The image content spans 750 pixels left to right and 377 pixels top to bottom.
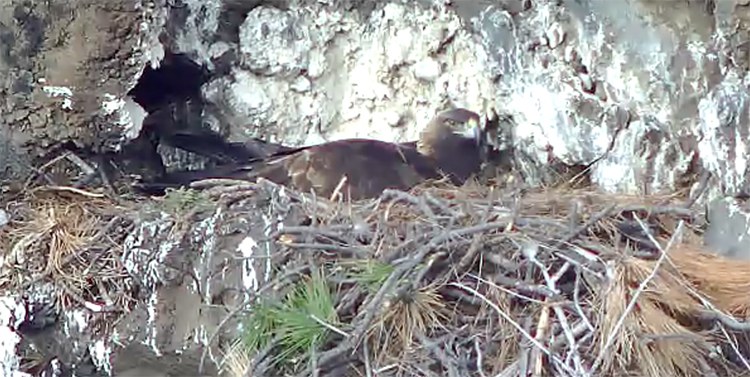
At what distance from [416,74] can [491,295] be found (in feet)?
4.42

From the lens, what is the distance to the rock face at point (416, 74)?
317cm

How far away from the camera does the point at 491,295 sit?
2748 mm

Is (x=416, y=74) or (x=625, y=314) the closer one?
(x=625, y=314)

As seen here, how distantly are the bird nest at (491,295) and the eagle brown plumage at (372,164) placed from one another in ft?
1.69

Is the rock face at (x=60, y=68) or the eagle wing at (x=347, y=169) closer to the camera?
the rock face at (x=60, y=68)

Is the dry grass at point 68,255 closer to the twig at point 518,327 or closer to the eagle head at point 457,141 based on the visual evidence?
the twig at point 518,327

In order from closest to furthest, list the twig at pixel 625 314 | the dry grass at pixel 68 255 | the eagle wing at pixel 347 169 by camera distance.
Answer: the twig at pixel 625 314 < the dry grass at pixel 68 255 < the eagle wing at pixel 347 169

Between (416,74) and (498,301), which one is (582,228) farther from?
(416,74)

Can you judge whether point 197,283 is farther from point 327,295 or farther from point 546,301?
point 546,301

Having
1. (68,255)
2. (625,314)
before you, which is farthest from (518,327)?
(68,255)

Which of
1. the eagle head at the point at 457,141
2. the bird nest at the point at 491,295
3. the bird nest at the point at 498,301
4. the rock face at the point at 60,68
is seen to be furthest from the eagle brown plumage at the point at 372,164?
the bird nest at the point at 498,301

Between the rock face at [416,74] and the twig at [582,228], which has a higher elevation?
the rock face at [416,74]

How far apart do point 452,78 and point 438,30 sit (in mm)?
159

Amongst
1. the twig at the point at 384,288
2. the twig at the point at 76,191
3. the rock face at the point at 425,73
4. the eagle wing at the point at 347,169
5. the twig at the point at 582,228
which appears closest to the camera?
the twig at the point at 384,288
